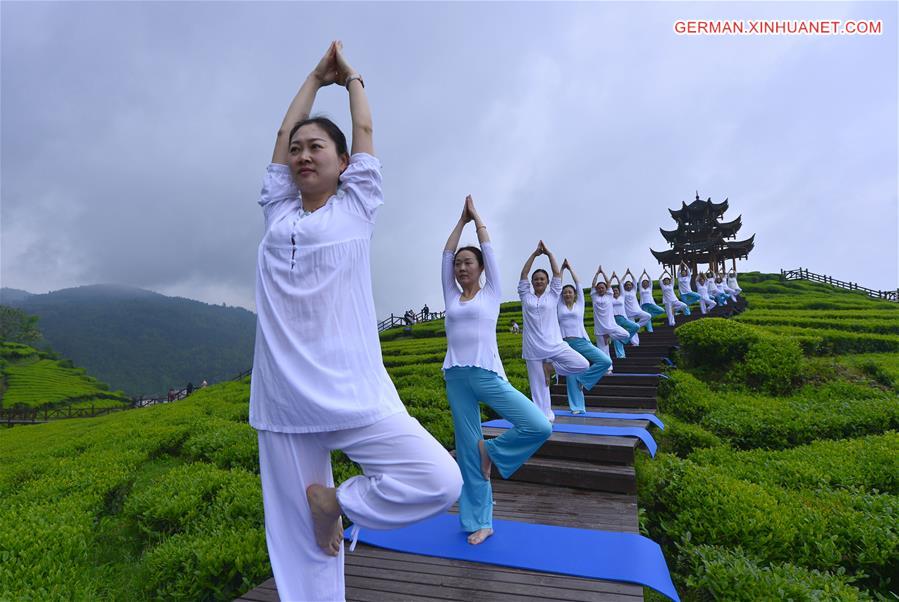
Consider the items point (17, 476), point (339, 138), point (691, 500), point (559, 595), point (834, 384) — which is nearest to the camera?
point (339, 138)

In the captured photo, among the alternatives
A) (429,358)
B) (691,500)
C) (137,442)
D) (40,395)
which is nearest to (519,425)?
(691,500)

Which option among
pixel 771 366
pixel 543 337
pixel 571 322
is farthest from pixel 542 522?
pixel 771 366

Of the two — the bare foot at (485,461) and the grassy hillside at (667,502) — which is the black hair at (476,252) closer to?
the bare foot at (485,461)

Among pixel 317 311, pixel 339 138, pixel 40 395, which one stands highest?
pixel 339 138

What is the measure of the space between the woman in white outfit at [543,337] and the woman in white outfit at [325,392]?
4.65 meters

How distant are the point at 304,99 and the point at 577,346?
6992 millimetres

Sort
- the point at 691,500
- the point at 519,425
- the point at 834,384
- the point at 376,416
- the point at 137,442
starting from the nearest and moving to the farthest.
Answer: the point at 376,416
the point at 519,425
the point at 691,500
the point at 137,442
the point at 834,384

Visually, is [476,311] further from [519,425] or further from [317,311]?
[317,311]

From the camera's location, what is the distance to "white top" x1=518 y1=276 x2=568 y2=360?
21.6 feet

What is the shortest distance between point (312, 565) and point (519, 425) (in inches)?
79.3

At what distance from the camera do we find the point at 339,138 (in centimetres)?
205

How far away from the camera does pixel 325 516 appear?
1.79m

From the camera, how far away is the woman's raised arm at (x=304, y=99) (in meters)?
2.16

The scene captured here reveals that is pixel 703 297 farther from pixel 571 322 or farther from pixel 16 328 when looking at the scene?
pixel 16 328
